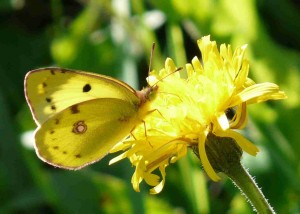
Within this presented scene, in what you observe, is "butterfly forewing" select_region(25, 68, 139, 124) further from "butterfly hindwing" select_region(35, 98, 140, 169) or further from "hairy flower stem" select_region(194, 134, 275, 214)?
"hairy flower stem" select_region(194, 134, 275, 214)

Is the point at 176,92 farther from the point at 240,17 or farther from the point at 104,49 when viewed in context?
the point at 104,49

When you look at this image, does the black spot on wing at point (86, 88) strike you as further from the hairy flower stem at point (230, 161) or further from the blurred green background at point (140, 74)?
the blurred green background at point (140, 74)

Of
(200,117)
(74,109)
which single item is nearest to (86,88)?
(74,109)

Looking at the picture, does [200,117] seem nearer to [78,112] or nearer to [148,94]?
[148,94]

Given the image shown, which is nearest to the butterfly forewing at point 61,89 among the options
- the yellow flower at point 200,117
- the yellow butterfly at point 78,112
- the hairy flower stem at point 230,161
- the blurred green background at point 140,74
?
the yellow butterfly at point 78,112

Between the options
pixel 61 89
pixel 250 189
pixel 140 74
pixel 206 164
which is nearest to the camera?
pixel 206 164
